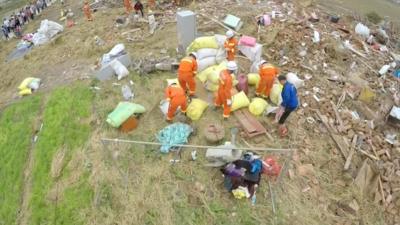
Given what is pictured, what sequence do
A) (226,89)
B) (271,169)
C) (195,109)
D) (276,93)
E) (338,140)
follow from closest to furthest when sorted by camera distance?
(271,169) → (226,89) → (338,140) → (195,109) → (276,93)

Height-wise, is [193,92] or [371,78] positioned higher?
[193,92]

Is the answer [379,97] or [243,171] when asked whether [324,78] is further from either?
[243,171]

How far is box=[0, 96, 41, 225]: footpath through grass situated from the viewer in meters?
8.50

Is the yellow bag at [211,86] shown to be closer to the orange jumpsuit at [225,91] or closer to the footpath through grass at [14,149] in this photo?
the orange jumpsuit at [225,91]

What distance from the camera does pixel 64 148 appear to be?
28.9 ft

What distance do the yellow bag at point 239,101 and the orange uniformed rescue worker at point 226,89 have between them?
16 cm

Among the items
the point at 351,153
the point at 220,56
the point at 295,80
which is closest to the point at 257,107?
the point at 295,80

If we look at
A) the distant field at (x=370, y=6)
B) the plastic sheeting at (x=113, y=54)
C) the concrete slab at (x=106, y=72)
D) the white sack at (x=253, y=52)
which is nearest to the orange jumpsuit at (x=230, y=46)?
the white sack at (x=253, y=52)

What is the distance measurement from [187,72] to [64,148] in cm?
359

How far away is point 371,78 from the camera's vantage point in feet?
35.5

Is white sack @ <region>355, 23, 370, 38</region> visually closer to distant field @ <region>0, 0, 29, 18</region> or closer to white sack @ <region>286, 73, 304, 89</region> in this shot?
white sack @ <region>286, 73, 304, 89</region>

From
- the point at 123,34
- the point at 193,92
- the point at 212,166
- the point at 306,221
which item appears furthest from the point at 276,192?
the point at 123,34

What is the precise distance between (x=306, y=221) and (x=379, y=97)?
204 inches

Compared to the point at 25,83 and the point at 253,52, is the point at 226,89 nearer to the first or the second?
the point at 253,52
